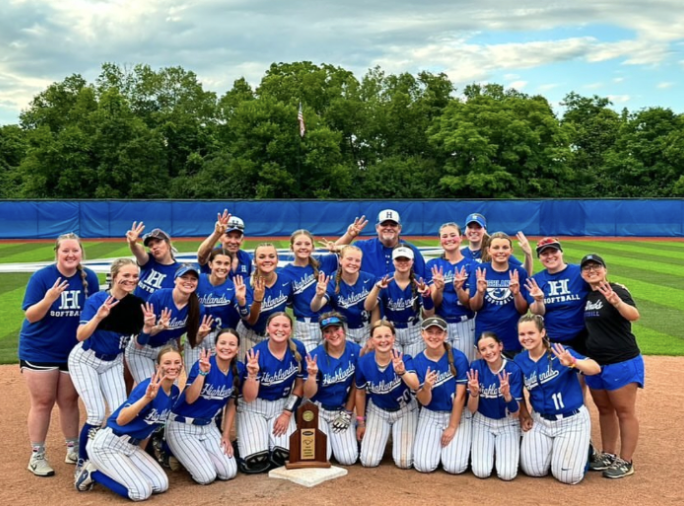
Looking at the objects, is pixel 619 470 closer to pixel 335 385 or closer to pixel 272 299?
pixel 335 385

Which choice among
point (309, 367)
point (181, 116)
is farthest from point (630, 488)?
point (181, 116)

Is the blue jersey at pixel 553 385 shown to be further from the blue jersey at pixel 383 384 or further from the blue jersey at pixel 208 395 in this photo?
the blue jersey at pixel 208 395

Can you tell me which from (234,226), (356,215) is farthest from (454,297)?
(356,215)

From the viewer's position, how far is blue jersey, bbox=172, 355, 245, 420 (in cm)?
545

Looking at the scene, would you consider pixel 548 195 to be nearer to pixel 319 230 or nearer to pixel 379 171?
pixel 379 171

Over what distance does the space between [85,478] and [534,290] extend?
13.0 feet

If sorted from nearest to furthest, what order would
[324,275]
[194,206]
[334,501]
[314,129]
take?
[334,501] → [324,275] → [194,206] → [314,129]

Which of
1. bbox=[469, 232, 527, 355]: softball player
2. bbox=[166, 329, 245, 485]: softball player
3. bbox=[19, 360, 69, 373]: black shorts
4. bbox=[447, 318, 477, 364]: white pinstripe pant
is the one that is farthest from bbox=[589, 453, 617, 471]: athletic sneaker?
bbox=[19, 360, 69, 373]: black shorts

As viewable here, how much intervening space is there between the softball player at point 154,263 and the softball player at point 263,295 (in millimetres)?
808

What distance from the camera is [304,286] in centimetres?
635

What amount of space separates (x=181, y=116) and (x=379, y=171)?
14.9 metres

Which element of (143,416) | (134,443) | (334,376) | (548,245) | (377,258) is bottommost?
(134,443)

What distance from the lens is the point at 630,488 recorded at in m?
5.18

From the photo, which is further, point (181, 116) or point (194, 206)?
point (181, 116)
